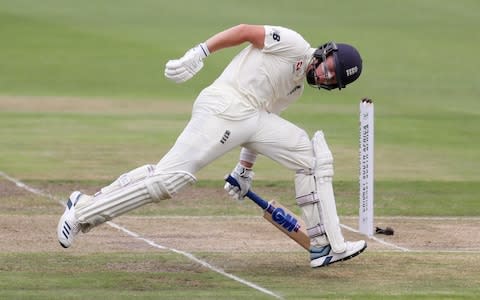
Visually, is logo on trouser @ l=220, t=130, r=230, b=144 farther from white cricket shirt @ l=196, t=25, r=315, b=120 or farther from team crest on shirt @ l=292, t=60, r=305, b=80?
team crest on shirt @ l=292, t=60, r=305, b=80

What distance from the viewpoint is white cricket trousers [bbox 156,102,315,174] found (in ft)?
29.0

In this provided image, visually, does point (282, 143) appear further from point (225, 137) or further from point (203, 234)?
point (203, 234)

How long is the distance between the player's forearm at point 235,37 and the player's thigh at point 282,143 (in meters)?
0.57

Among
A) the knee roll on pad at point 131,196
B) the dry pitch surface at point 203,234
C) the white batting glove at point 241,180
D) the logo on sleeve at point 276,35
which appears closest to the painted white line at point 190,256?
the dry pitch surface at point 203,234

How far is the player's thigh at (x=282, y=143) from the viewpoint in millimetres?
9062

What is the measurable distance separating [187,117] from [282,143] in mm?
12050

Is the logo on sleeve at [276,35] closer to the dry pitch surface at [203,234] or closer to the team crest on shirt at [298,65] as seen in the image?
→ the team crest on shirt at [298,65]

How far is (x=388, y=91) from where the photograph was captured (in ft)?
79.5

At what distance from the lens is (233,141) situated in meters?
8.97

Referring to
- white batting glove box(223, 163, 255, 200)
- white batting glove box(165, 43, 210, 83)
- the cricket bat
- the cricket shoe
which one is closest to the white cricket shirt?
white batting glove box(165, 43, 210, 83)

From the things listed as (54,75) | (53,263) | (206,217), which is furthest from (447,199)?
(54,75)

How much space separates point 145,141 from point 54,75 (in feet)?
30.4

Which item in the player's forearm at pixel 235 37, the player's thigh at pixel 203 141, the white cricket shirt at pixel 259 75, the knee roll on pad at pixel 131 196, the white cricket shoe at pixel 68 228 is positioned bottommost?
the white cricket shoe at pixel 68 228

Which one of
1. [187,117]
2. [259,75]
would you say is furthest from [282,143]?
[187,117]
